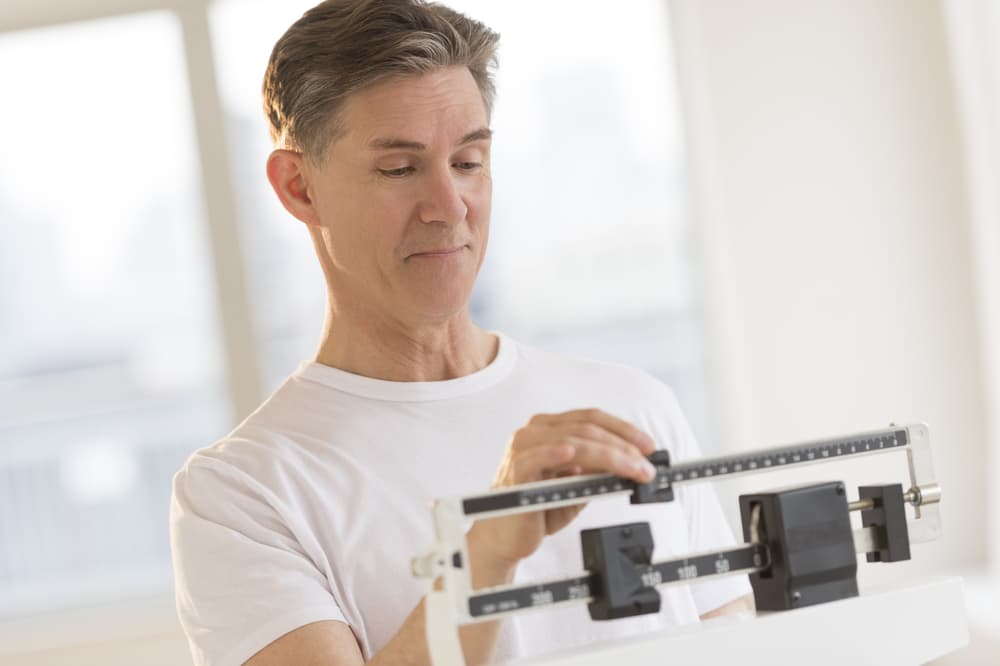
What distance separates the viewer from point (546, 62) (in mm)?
4016

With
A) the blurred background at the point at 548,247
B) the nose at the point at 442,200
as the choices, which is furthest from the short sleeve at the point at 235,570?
the blurred background at the point at 548,247

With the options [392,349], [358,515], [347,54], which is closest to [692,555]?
[358,515]

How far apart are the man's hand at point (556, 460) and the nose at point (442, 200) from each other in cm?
37

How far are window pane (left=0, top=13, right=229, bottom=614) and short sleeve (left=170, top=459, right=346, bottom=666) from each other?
264 cm

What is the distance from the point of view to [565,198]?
4035 mm

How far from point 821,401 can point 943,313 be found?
1.49 feet

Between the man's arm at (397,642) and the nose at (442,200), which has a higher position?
the nose at (442,200)

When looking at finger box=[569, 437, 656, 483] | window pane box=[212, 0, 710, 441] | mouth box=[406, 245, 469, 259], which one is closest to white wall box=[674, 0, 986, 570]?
window pane box=[212, 0, 710, 441]

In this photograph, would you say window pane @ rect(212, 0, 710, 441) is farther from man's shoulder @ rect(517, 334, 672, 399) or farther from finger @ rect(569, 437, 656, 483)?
finger @ rect(569, 437, 656, 483)

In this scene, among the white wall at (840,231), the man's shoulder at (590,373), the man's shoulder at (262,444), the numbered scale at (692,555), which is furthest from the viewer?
the white wall at (840,231)

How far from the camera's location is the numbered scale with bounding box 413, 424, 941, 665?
1060 millimetres

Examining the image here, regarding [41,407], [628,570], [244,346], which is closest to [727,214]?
[244,346]

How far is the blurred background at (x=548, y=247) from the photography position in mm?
3807

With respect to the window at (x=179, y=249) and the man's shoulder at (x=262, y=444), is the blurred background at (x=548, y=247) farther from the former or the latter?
the man's shoulder at (x=262, y=444)
